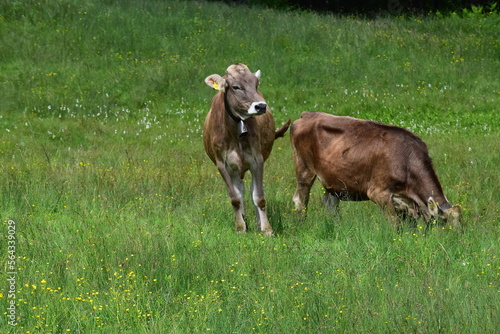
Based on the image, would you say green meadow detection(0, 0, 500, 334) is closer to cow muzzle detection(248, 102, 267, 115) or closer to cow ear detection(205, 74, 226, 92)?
cow muzzle detection(248, 102, 267, 115)

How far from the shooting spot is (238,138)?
903 centimetres

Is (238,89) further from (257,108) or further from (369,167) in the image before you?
(369,167)

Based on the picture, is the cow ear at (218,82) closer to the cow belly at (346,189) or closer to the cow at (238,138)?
the cow at (238,138)

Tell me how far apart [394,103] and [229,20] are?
870 cm

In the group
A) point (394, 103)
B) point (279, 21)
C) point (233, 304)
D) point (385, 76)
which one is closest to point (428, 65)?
point (385, 76)

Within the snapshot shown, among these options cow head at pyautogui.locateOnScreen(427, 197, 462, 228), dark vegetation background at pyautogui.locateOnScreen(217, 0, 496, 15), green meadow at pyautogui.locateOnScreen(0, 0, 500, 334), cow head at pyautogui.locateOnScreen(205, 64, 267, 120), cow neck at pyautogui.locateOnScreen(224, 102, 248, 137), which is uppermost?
cow head at pyautogui.locateOnScreen(205, 64, 267, 120)

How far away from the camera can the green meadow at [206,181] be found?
5871mm

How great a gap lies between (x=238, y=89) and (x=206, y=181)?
2530mm

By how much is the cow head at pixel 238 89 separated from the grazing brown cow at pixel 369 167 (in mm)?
1183

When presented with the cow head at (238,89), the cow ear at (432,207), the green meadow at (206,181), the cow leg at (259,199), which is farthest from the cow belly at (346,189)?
the cow head at (238,89)

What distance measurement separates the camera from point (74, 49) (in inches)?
854

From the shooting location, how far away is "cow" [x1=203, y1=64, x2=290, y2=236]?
889 cm

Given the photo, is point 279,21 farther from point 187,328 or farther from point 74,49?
point 187,328

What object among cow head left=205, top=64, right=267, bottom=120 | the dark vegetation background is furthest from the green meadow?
the dark vegetation background
